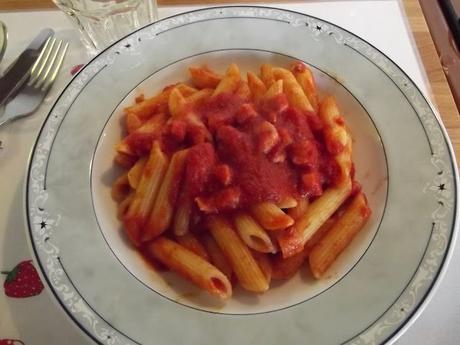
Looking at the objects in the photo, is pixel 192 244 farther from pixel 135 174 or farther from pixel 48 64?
pixel 48 64

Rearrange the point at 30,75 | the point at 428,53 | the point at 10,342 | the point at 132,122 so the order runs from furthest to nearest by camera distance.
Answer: the point at 428,53 → the point at 30,75 → the point at 132,122 → the point at 10,342

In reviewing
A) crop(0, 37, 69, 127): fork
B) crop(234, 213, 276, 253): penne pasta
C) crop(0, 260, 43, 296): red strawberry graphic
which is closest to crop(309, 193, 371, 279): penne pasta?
crop(234, 213, 276, 253): penne pasta

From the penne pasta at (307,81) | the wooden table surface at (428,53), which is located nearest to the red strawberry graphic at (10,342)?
the penne pasta at (307,81)

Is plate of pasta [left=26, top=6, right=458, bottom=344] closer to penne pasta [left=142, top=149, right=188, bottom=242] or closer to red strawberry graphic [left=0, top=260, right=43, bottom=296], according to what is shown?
penne pasta [left=142, top=149, right=188, bottom=242]

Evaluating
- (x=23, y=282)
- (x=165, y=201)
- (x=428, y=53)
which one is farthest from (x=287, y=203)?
(x=428, y=53)

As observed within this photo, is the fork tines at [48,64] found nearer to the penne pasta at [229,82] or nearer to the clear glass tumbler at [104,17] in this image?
the clear glass tumbler at [104,17]

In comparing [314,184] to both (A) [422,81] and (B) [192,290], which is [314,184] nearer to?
(B) [192,290]
